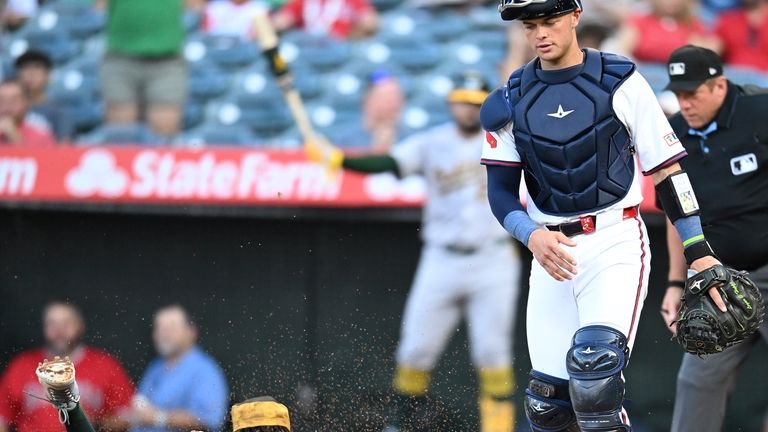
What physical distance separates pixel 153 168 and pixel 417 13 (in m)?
2.44

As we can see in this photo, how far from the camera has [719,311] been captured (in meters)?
3.91

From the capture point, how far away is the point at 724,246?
5000 millimetres

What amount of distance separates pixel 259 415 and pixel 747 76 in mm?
4366

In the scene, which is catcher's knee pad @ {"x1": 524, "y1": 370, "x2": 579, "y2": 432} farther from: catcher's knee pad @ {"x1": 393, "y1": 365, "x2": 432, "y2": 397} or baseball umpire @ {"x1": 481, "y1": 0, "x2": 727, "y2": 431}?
catcher's knee pad @ {"x1": 393, "y1": 365, "x2": 432, "y2": 397}

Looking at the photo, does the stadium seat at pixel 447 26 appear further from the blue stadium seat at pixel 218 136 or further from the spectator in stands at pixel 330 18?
the blue stadium seat at pixel 218 136

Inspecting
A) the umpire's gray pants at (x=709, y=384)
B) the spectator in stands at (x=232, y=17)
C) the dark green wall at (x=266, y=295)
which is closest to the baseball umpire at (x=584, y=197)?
the umpire's gray pants at (x=709, y=384)

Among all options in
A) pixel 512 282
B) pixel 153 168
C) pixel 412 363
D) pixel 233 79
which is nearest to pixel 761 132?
pixel 512 282

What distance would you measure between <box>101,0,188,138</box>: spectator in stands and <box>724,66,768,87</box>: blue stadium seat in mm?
3417

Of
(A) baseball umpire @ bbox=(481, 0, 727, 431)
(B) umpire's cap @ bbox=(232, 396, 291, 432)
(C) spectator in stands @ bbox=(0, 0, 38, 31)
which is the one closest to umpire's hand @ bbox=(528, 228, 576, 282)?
(A) baseball umpire @ bbox=(481, 0, 727, 431)

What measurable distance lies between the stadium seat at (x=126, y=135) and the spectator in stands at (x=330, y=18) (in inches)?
49.0

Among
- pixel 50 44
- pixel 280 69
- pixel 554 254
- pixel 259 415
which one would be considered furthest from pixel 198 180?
pixel 554 254

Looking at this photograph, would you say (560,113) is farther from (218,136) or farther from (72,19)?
(72,19)

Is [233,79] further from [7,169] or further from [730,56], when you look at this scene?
[730,56]

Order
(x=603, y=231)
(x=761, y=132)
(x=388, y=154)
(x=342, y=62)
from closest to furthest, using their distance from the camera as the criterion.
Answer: (x=603, y=231)
(x=761, y=132)
(x=388, y=154)
(x=342, y=62)
